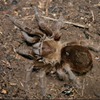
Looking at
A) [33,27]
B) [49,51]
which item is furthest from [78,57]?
[33,27]

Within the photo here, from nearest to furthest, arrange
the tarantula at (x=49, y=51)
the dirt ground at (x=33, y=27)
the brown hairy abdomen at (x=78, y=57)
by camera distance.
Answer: the brown hairy abdomen at (x=78, y=57), the tarantula at (x=49, y=51), the dirt ground at (x=33, y=27)

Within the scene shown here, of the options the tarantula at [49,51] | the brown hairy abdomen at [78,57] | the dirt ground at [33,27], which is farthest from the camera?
the dirt ground at [33,27]

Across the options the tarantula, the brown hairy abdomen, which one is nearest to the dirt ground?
the tarantula

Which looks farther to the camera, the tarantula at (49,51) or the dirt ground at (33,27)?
the dirt ground at (33,27)

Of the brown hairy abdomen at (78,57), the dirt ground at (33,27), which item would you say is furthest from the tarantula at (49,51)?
the dirt ground at (33,27)

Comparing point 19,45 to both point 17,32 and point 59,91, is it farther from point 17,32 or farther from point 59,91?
point 59,91

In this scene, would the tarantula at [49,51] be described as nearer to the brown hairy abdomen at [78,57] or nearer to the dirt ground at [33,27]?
the brown hairy abdomen at [78,57]
